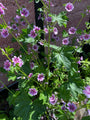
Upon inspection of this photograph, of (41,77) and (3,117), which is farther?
(3,117)

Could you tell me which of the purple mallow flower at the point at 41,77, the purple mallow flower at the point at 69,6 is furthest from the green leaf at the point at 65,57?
the purple mallow flower at the point at 69,6

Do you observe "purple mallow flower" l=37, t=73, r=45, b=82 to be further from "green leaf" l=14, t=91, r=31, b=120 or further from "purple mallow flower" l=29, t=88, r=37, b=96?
"green leaf" l=14, t=91, r=31, b=120

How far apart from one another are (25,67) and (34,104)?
46cm

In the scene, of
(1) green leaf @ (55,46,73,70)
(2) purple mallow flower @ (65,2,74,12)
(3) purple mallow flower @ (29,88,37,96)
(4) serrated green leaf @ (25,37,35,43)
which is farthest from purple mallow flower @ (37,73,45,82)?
(2) purple mallow flower @ (65,2,74,12)

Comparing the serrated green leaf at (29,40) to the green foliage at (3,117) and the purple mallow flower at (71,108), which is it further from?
the green foliage at (3,117)

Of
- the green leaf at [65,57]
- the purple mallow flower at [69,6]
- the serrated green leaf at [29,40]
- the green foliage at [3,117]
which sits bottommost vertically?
the green foliage at [3,117]

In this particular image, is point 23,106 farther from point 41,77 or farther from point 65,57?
point 65,57

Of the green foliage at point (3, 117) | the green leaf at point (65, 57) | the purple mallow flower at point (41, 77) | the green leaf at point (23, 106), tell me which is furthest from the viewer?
the green foliage at point (3, 117)

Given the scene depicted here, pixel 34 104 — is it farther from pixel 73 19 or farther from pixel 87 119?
pixel 73 19

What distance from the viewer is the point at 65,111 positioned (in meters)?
1.53

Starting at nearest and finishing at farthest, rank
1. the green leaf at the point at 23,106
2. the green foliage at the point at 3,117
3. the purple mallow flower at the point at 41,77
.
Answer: the purple mallow flower at the point at 41,77 → the green leaf at the point at 23,106 → the green foliage at the point at 3,117

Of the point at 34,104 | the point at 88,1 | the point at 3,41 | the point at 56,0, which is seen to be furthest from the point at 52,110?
the point at 88,1

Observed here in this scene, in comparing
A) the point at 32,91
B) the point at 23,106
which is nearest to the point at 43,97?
the point at 32,91

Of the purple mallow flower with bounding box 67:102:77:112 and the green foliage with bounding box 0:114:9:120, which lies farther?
the green foliage with bounding box 0:114:9:120
